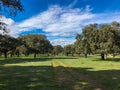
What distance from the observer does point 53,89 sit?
42.7 ft

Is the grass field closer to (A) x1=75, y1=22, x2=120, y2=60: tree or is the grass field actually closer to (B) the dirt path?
(B) the dirt path

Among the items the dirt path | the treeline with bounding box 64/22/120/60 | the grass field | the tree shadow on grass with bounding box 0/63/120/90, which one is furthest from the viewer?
the treeline with bounding box 64/22/120/60

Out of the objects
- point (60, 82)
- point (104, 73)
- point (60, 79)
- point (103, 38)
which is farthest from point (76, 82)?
point (103, 38)

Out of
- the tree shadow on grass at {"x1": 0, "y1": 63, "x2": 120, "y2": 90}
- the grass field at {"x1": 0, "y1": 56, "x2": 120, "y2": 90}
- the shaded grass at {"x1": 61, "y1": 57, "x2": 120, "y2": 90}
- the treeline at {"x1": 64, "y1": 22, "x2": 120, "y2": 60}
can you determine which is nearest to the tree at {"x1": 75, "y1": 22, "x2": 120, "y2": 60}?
the treeline at {"x1": 64, "y1": 22, "x2": 120, "y2": 60}

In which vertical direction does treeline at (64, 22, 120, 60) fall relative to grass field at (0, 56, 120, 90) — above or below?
above

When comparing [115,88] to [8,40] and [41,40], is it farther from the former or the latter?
[41,40]

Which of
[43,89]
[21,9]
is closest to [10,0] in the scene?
[21,9]

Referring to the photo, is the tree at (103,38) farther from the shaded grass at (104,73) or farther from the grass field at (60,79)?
the grass field at (60,79)

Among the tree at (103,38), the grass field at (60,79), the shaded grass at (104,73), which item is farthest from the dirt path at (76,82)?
the tree at (103,38)

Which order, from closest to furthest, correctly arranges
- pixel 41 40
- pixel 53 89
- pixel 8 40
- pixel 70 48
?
1. pixel 53 89
2. pixel 8 40
3. pixel 41 40
4. pixel 70 48

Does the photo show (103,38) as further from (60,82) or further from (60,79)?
(60,82)

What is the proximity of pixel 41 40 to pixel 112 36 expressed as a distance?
5307cm

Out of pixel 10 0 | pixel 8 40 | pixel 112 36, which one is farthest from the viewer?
pixel 8 40

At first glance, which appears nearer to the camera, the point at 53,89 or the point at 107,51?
the point at 53,89
